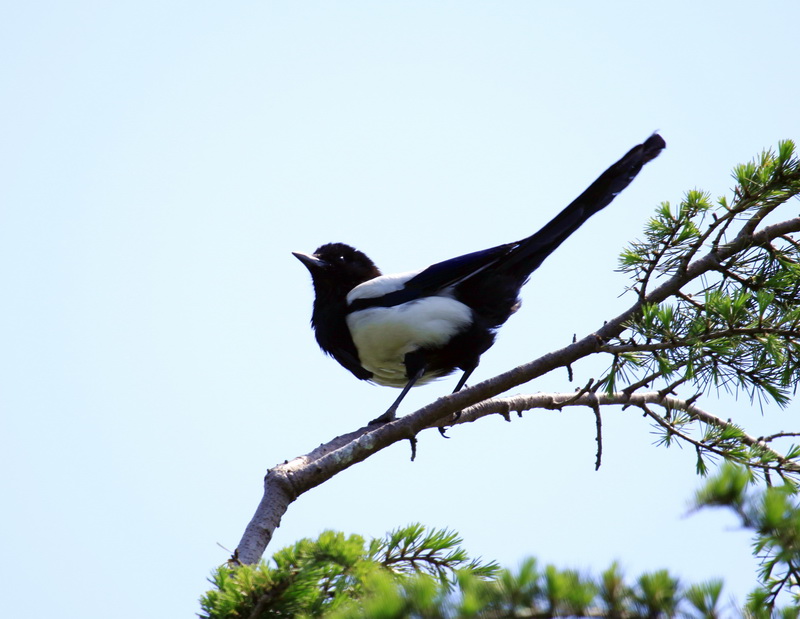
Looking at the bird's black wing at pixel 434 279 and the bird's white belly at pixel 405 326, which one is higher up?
the bird's black wing at pixel 434 279

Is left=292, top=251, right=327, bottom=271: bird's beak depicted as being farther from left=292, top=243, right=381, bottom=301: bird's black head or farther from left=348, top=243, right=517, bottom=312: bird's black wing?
left=348, top=243, right=517, bottom=312: bird's black wing

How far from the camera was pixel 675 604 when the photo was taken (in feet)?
3.86

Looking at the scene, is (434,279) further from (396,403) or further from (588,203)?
(588,203)

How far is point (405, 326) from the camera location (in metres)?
4.48

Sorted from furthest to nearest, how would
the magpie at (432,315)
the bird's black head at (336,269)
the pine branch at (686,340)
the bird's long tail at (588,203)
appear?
the bird's black head at (336,269) → the magpie at (432,315) → the bird's long tail at (588,203) → the pine branch at (686,340)

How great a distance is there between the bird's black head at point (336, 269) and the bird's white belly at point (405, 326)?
46 centimetres

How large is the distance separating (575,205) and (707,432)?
168 centimetres

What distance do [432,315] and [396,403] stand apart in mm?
549

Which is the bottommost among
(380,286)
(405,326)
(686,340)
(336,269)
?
(686,340)

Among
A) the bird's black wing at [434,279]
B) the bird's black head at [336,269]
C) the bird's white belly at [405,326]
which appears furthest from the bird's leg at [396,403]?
the bird's black head at [336,269]

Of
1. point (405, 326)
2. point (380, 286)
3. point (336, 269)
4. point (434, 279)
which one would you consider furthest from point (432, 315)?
point (336, 269)

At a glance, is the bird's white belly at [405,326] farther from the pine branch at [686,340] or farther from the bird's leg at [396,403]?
the pine branch at [686,340]

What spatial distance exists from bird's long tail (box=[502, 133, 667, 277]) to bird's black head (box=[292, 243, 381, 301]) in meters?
1.21

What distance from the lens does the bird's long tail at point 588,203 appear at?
13.0 ft
